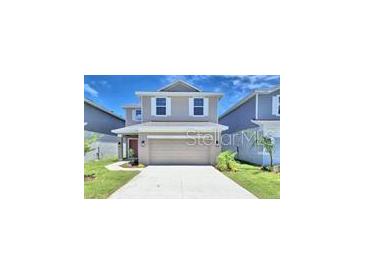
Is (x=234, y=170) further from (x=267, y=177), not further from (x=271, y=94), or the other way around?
(x=271, y=94)

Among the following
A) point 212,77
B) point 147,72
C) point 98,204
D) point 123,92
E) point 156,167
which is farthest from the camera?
point 156,167

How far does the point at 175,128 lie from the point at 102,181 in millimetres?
4459

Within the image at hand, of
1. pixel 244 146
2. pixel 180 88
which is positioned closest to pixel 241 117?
pixel 244 146

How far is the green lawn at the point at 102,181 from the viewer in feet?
22.3

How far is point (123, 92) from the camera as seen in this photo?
8312mm

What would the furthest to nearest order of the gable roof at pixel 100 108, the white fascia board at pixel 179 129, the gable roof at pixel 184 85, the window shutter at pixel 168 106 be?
the window shutter at pixel 168 106, the white fascia board at pixel 179 129, the gable roof at pixel 184 85, the gable roof at pixel 100 108

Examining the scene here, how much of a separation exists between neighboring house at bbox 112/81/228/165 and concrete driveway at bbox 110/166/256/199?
4.78 ft

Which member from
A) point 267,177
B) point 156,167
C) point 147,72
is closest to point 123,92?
point 147,72

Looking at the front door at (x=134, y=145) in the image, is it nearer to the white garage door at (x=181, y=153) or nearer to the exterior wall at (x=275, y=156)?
the white garage door at (x=181, y=153)

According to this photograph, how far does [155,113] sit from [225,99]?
3.66 metres

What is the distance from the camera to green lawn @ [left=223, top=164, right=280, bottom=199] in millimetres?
6941

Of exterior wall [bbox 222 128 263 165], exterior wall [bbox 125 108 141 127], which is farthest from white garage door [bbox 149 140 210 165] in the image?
exterior wall [bbox 125 108 141 127]

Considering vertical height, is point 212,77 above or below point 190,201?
above

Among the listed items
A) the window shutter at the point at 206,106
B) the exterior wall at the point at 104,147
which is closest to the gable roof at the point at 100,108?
the exterior wall at the point at 104,147
